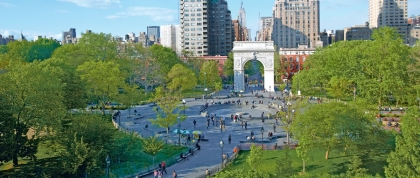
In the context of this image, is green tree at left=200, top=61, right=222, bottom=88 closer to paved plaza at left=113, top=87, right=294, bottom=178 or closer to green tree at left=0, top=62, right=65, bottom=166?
paved plaza at left=113, top=87, right=294, bottom=178

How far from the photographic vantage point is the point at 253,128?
43906 mm

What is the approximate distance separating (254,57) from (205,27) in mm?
42621

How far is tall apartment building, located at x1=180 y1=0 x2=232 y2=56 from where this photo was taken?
122 m

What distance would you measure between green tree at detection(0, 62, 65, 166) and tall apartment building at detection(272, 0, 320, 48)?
122 metres

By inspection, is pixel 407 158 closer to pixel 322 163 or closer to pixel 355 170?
pixel 355 170

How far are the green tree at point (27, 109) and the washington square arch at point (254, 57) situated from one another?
182 feet

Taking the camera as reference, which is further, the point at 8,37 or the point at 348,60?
the point at 8,37

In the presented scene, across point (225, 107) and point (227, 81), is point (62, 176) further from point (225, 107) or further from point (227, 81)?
point (227, 81)

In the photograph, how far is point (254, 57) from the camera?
273ft

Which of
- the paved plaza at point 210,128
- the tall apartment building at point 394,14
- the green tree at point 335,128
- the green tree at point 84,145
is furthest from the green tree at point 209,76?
the tall apartment building at point 394,14

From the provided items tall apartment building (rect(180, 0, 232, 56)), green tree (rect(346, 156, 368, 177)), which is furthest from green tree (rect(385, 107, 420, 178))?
tall apartment building (rect(180, 0, 232, 56))

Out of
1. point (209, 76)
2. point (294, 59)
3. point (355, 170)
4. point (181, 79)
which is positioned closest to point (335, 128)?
point (355, 170)

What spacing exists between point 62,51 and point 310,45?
297 feet

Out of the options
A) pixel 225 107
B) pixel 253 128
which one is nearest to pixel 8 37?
pixel 225 107
